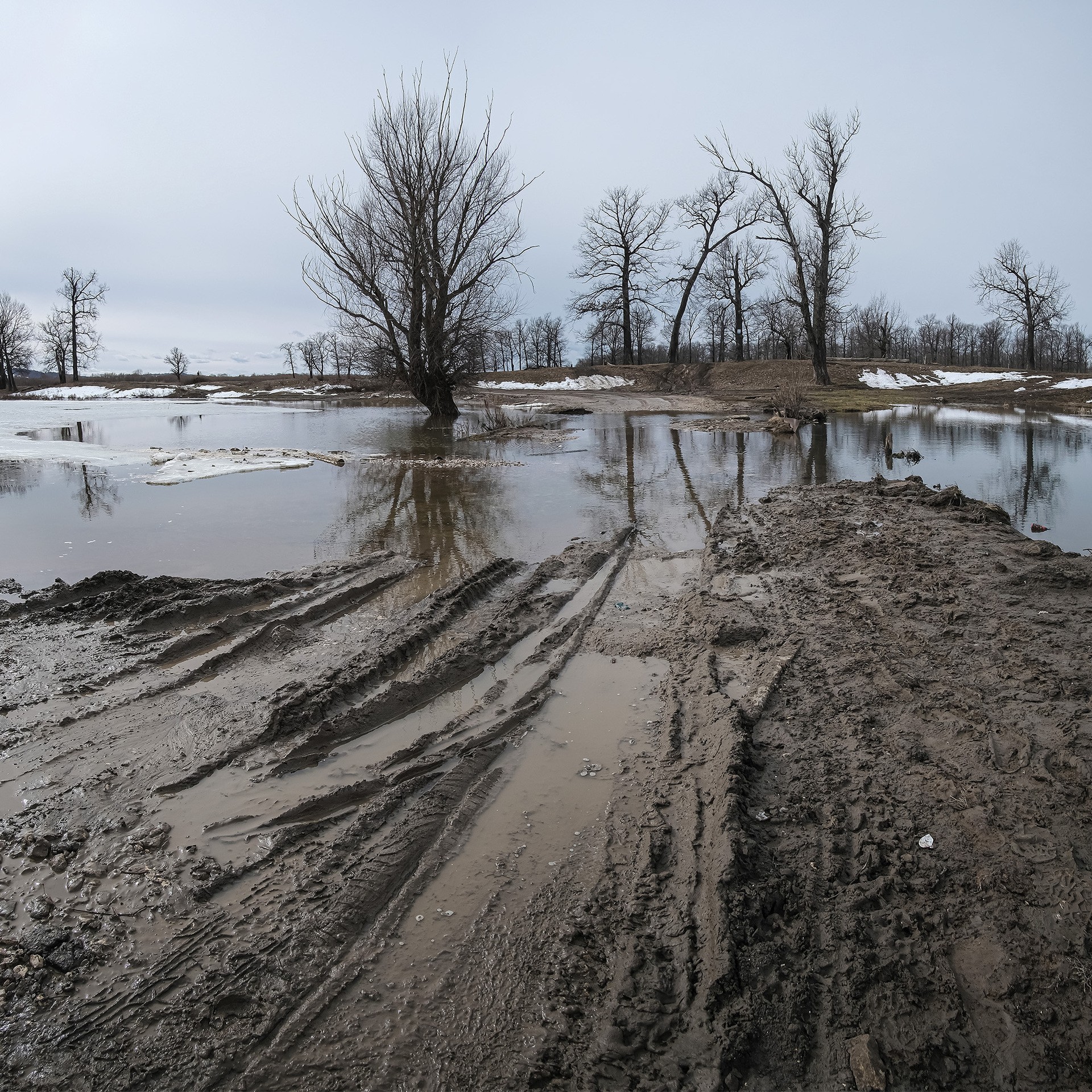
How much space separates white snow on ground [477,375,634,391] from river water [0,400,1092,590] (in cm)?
1754

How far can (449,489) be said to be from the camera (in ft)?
34.2

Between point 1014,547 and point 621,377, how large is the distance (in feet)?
112

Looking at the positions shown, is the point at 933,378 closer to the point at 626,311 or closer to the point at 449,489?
the point at 626,311

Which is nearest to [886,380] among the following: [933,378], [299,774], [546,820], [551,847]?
[933,378]

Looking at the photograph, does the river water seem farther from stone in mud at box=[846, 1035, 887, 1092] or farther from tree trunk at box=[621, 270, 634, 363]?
tree trunk at box=[621, 270, 634, 363]

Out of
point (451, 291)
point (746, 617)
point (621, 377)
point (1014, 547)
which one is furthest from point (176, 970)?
point (621, 377)

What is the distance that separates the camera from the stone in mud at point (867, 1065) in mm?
1729

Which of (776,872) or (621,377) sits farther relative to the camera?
(621,377)

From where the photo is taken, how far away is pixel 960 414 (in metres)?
22.7

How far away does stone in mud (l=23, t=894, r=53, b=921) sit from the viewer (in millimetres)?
2262

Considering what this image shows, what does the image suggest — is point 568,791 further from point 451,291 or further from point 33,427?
point 33,427

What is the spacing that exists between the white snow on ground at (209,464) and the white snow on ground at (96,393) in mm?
43374

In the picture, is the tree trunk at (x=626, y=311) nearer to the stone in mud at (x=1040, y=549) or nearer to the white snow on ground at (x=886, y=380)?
the white snow on ground at (x=886, y=380)

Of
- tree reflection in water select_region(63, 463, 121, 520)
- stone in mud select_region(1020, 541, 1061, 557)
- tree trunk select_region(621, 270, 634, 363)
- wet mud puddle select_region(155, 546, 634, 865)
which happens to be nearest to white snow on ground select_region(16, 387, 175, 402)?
tree trunk select_region(621, 270, 634, 363)
